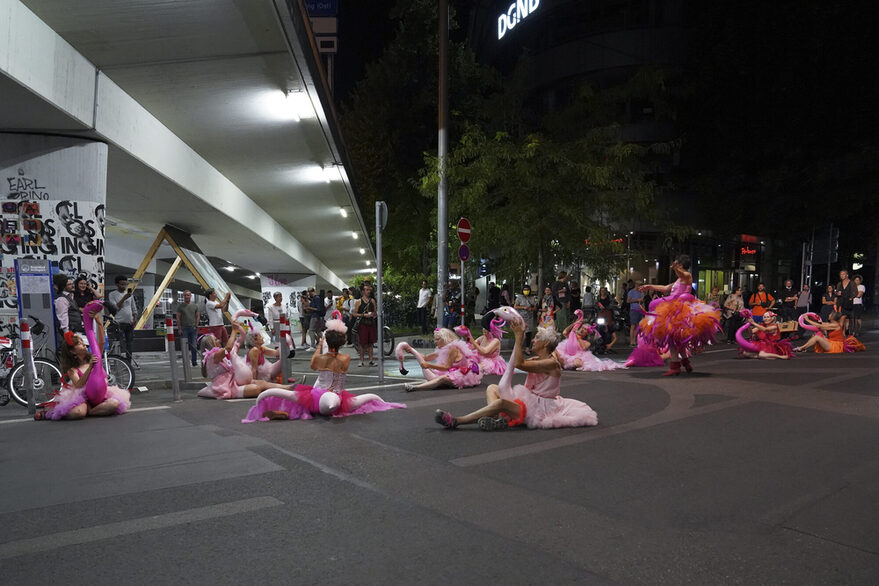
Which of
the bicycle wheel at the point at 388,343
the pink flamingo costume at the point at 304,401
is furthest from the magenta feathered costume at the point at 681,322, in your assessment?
the bicycle wheel at the point at 388,343

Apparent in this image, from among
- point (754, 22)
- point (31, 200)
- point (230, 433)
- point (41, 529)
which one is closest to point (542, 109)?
point (754, 22)

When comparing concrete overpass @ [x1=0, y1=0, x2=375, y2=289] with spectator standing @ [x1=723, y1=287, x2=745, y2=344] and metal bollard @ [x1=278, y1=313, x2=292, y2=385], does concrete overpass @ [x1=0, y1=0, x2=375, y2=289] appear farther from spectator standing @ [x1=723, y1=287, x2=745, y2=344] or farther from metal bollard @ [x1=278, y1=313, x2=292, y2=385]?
spectator standing @ [x1=723, y1=287, x2=745, y2=344]

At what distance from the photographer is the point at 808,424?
754 cm

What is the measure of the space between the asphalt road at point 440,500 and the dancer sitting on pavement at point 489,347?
9.65 ft

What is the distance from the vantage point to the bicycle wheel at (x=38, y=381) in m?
8.99

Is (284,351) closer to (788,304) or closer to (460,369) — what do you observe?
(460,369)

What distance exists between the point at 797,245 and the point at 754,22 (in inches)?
A: 595

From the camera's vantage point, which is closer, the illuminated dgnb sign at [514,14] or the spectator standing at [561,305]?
the spectator standing at [561,305]

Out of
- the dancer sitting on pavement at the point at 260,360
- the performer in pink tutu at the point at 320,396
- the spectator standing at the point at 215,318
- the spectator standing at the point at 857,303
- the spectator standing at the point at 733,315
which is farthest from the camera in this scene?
the spectator standing at the point at 733,315

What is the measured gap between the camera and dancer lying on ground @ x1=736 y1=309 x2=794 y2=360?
14797mm

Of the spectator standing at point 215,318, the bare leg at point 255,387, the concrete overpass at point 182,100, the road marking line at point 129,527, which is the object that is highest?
the concrete overpass at point 182,100

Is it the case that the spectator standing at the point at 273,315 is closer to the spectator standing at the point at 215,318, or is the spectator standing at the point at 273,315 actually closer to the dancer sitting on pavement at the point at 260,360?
the spectator standing at the point at 215,318

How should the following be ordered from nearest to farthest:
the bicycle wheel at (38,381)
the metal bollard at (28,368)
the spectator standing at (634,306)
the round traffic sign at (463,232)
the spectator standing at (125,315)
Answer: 1. the metal bollard at (28,368)
2. the bicycle wheel at (38,381)
3. the spectator standing at (125,315)
4. the round traffic sign at (463,232)
5. the spectator standing at (634,306)

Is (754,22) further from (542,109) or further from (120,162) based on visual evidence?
(120,162)
